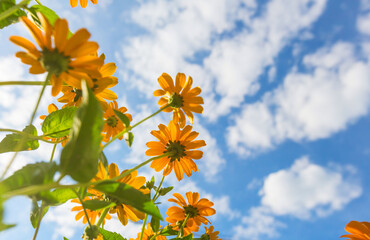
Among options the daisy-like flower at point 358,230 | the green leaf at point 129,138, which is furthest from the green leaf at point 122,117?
the daisy-like flower at point 358,230

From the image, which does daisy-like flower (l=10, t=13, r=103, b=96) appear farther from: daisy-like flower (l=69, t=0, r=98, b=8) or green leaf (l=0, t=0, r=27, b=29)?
daisy-like flower (l=69, t=0, r=98, b=8)

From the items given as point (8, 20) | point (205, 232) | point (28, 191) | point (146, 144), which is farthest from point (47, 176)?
point (205, 232)

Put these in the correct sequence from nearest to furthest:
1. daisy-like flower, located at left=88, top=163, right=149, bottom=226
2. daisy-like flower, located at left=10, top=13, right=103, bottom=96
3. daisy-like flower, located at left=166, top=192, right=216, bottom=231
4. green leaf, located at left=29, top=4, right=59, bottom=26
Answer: daisy-like flower, located at left=10, top=13, right=103, bottom=96 → green leaf, located at left=29, top=4, right=59, bottom=26 → daisy-like flower, located at left=88, top=163, right=149, bottom=226 → daisy-like flower, located at left=166, top=192, right=216, bottom=231

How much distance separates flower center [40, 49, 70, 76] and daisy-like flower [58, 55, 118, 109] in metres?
0.10

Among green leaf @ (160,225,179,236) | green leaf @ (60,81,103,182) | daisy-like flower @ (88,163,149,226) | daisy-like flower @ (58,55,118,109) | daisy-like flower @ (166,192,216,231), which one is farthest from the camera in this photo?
daisy-like flower @ (166,192,216,231)

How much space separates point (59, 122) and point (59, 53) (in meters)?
0.28

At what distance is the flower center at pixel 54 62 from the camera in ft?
1.79

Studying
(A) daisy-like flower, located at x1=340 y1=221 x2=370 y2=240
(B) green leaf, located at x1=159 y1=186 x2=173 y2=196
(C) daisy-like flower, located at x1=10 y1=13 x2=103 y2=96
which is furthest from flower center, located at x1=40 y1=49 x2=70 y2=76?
(A) daisy-like flower, located at x1=340 y1=221 x2=370 y2=240

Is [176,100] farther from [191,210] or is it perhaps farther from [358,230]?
[358,230]

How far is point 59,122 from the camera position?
779mm

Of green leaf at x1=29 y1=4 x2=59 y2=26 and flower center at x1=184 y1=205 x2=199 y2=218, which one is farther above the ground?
green leaf at x1=29 y1=4 x2=59 y2=26

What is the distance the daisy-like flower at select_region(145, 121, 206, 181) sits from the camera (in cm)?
113

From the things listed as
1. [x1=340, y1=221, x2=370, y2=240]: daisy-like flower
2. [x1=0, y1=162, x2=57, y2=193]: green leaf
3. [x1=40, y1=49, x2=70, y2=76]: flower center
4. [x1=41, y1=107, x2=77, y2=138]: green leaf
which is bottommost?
[x1=0, y1=162, x2=57, y2=193]: green leaf

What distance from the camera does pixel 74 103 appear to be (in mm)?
875
